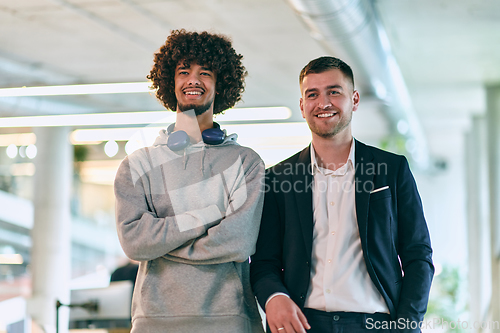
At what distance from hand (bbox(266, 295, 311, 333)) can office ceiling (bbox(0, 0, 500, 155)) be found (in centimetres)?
177

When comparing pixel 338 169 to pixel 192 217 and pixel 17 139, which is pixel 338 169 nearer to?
pixel 192 217

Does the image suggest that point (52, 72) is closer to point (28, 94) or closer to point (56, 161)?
point (28, 94)

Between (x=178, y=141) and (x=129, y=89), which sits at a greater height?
(x=129, y=89)

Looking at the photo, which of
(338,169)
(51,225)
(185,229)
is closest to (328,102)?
(338,169)


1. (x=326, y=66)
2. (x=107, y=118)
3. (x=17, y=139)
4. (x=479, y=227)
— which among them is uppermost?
(x=107, y=118)

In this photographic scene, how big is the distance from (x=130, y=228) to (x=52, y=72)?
345 centimetres

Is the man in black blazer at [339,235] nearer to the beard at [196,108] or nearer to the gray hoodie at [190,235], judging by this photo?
the gray hoodie at [190,235]

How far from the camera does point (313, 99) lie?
1.65 metres

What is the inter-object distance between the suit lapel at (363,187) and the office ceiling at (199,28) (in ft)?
4.62

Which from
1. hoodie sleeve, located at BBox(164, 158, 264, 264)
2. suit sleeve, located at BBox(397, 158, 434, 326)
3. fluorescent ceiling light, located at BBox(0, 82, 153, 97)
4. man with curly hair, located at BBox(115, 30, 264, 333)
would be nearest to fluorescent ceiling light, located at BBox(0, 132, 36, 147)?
fluorescent ceiling light, located at BBox(0, 82, 153, 97)

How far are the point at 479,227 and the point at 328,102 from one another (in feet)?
22.9

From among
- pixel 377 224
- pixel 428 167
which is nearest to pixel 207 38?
pixel 377 224

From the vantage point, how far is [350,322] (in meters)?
1.54

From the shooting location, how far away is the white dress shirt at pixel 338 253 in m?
1.55
